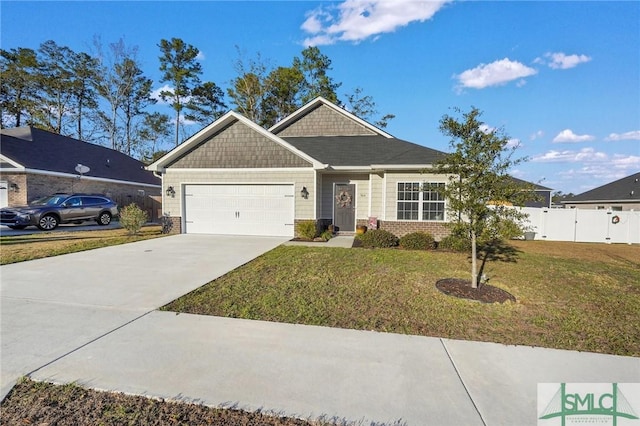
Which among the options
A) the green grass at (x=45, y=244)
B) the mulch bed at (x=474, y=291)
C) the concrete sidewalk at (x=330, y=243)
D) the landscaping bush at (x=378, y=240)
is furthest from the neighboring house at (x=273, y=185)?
the mulch bed at (x=474, y=291)

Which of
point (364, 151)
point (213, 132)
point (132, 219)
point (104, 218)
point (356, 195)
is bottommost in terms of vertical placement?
point (104, 218)

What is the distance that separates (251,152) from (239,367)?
10.5m

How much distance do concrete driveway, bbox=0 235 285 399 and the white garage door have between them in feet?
9.81

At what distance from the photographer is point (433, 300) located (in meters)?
4.96

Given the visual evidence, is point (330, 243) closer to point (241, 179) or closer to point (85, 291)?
point (241, 179)

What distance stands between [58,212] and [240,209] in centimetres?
901

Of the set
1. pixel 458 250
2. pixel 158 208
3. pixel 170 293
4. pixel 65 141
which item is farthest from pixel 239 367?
pixel 65 141

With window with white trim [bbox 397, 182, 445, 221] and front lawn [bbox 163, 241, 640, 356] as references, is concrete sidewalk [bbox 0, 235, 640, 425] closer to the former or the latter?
front lawn [bbox 163, 241, 640, 356]

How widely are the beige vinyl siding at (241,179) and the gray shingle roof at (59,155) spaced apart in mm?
9091

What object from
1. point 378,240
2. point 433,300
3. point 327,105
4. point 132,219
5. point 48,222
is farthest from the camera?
point 327,105

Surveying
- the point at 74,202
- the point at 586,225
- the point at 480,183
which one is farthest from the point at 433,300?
the point at 74,202

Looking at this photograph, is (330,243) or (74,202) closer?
(330,243)

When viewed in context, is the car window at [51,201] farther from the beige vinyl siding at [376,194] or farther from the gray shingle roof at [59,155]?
the beige vinyl siding at [376,194]

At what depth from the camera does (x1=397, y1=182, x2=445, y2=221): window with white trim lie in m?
11.3
